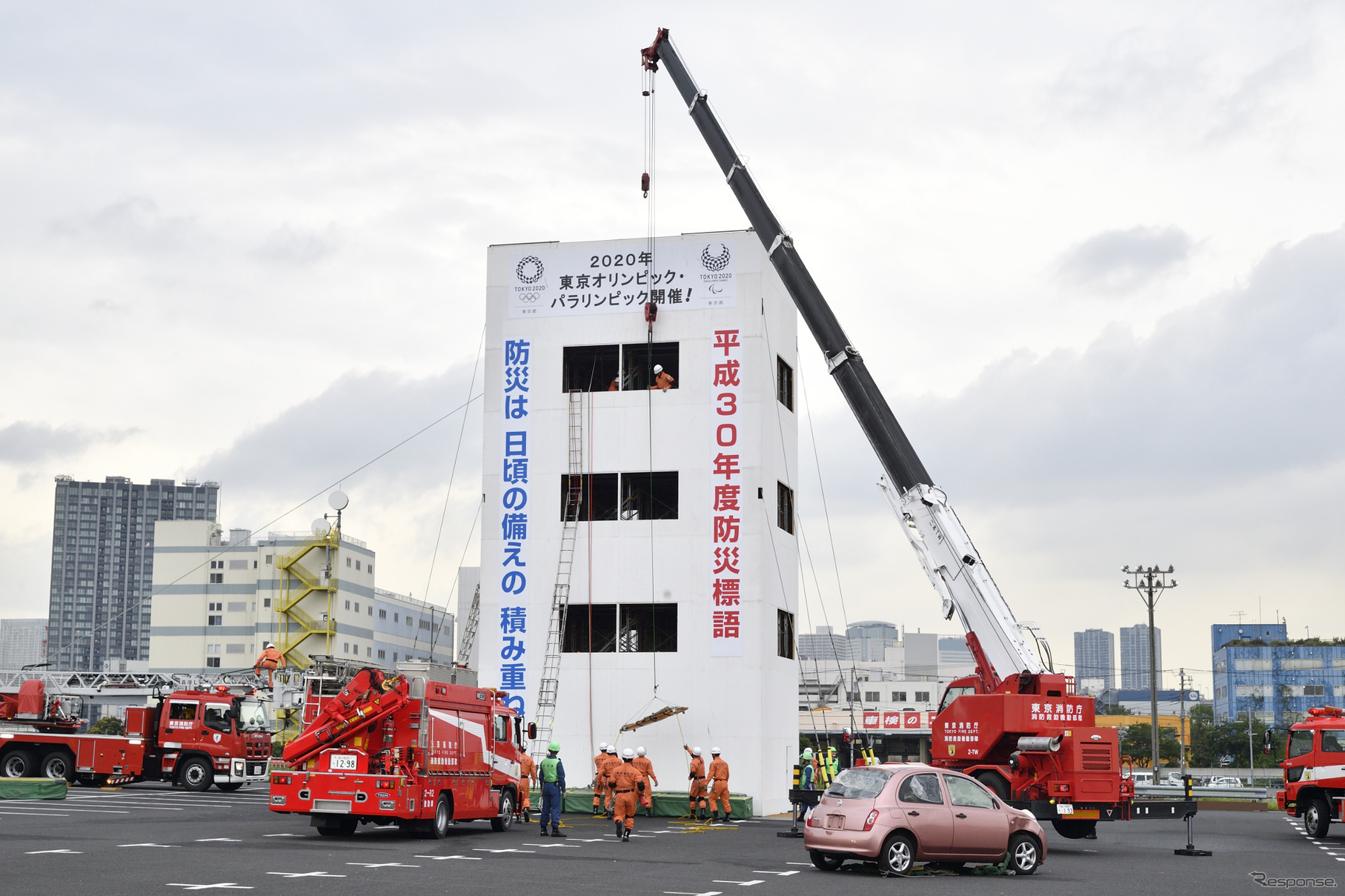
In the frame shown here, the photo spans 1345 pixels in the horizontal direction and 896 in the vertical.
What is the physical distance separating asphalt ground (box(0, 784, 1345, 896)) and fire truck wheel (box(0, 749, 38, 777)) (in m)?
10.1

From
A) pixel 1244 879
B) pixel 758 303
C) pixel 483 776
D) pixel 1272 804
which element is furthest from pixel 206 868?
pixel 1272 804

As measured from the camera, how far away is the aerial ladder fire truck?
24266 mm

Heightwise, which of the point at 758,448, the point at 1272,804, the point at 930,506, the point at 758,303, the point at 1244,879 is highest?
the point at 758,303

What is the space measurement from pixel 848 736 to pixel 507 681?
11024 mm

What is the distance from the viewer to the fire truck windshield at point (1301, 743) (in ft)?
105

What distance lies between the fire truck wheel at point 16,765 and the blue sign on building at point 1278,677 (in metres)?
125

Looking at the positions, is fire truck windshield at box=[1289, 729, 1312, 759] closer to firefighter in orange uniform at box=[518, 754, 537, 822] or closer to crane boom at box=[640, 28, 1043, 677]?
crane boom at box=[640, 28, 1043, 677]

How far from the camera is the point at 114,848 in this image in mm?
19453

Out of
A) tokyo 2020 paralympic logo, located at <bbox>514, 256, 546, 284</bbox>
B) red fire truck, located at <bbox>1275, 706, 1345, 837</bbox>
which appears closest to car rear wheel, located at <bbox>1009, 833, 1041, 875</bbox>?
red fire truck, located at <bbox>1275, 706, 1345, 837</bbox>

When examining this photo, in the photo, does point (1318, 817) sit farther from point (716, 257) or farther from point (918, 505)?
point (716, 257)

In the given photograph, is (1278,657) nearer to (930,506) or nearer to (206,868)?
(930,506)

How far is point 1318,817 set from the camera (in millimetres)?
31297

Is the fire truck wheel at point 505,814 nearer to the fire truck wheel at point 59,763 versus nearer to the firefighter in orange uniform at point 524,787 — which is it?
the firefighter in orange uniform at point 524,787

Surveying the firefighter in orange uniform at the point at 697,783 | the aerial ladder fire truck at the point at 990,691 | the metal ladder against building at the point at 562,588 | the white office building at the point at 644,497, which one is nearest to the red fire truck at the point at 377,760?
the firefighter in orange uniform at the point at 697,783
